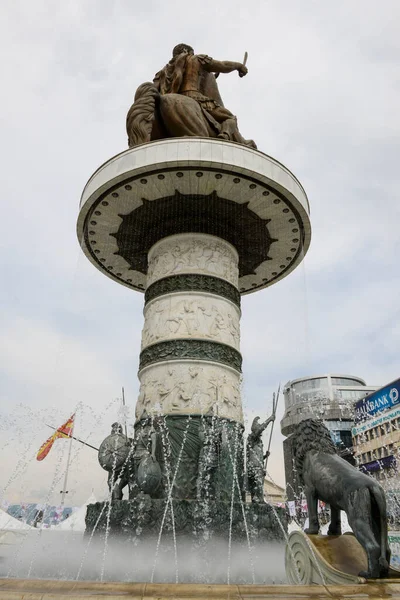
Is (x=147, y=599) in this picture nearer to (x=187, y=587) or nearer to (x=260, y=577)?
(x=187, y=587)

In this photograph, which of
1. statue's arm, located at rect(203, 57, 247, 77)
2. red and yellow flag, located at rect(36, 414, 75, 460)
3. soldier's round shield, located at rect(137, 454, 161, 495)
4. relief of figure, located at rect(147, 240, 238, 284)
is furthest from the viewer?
red and yellow flag, located at rect(36, 414, 75, 460)

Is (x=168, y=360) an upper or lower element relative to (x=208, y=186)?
lower

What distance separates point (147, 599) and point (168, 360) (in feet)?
22.6

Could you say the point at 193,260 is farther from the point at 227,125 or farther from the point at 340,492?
the point at 340,492

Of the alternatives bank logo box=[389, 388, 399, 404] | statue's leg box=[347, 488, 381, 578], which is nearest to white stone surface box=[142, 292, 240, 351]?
statue's leg box=[347, 488, 381, 578]

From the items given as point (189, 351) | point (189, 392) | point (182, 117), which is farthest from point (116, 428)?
point (182, 117)

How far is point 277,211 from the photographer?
11.4 meters

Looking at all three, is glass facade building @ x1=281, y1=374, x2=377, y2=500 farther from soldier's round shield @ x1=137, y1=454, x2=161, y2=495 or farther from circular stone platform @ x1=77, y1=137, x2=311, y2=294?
soldier's round shield @ x1=137, y1=454, x2=161, y2=495

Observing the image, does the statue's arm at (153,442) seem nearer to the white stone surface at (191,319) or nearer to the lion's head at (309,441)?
the white stone surface at (191,319)

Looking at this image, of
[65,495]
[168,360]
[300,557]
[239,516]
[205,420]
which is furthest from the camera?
[65,495]

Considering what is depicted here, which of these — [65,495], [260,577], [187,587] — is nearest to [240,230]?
[260,577]

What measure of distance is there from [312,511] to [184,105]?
1011 cm

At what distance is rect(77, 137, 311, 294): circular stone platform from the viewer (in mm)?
10133

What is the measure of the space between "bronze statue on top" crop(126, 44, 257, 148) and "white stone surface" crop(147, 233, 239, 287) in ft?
8.72
